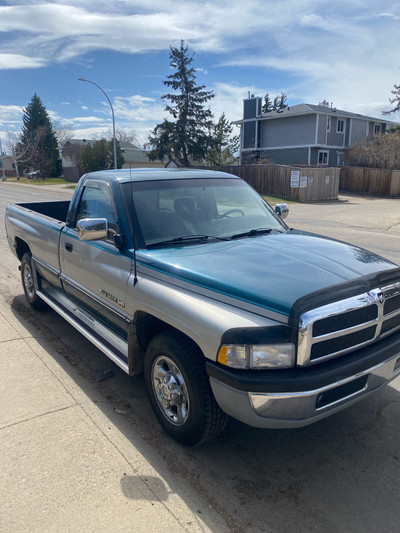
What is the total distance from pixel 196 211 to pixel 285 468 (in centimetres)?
214

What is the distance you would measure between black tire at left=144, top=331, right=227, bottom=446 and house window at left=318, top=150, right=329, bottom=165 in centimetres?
3970

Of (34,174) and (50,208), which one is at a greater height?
(34,174)

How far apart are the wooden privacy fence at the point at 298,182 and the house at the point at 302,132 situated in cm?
1248

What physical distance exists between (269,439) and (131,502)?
3.64 ft

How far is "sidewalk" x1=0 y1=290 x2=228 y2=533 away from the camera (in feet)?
7.64

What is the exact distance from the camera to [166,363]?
291cm

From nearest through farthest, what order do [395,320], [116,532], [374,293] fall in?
[116,532] < [374,293] < [395,320]

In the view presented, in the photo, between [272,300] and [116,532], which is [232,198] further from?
[116,532]

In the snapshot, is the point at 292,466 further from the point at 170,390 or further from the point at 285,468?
the point at 170,390

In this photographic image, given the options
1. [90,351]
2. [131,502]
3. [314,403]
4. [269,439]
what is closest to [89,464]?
[131,502]

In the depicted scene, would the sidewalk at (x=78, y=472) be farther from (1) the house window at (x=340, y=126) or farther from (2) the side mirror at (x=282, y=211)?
(1) the house window at (x=340, y=126)

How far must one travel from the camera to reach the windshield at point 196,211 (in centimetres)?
347

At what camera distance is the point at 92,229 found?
3.27 metres

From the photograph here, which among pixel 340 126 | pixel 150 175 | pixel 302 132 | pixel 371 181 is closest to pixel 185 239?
pixel 150 175
